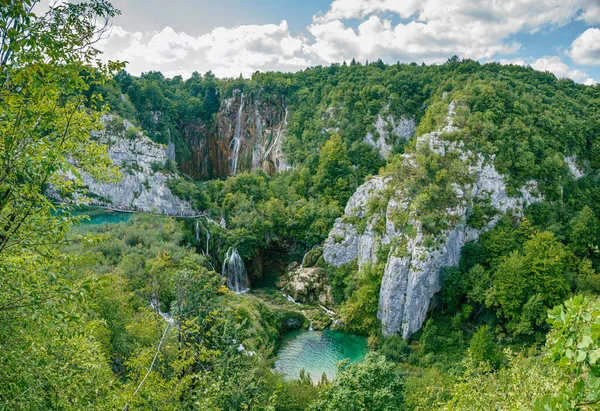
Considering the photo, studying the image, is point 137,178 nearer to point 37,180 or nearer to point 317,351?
point 317,351

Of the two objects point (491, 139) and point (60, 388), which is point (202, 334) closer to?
point (60, 388)

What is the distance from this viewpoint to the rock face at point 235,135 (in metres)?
59.6

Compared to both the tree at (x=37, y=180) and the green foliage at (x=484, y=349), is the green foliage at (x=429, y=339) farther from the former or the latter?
the tree at (x=37, y=180)

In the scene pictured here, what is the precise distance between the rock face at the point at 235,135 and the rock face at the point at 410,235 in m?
27.1

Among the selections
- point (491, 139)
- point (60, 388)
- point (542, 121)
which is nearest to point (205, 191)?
point (491, 139)

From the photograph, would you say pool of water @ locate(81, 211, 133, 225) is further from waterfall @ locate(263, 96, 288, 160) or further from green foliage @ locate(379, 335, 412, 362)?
green foliage @ locate(379, 335, 412, 362)

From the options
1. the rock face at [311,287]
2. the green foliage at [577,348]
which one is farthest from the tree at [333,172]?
the green foliage at [577,348]

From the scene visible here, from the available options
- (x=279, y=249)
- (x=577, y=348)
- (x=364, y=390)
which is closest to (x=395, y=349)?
(x=364, y=390)

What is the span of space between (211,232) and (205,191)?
8.47 meters

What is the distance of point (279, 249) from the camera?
131 ft

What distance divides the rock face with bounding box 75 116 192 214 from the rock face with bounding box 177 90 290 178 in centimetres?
1556

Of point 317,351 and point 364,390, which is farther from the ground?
point 364,390

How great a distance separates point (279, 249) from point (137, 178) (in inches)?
685

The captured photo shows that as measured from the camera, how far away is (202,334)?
1516 centimetres
